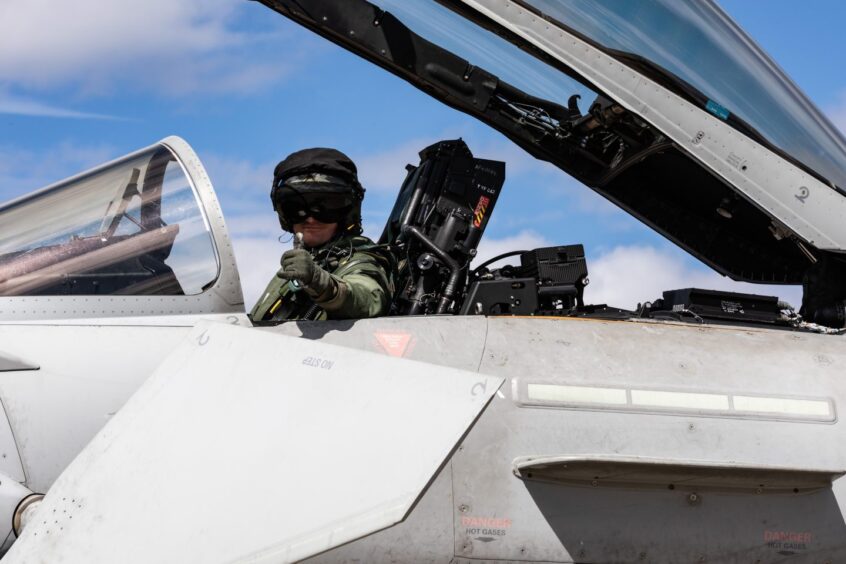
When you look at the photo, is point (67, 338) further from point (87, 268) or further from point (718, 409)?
point (718, 409)

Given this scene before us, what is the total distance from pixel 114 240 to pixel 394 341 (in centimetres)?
135

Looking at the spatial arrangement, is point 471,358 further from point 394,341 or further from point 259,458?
point 259,458

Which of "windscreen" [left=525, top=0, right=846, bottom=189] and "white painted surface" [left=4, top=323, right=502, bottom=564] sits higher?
"windscreen" [left=525, top=0, right=846, bottom=189]

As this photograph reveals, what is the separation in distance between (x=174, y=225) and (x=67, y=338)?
719mm

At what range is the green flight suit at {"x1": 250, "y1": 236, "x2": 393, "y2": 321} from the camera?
4.06 meters

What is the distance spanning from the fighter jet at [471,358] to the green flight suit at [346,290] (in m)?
0.15

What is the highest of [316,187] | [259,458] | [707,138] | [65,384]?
[707,138]

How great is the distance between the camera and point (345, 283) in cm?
401

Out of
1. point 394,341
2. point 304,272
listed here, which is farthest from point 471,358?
point 304,272

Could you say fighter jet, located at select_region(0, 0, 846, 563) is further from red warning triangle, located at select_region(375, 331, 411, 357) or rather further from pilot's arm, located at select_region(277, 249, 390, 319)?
pilot's arm, located at select_region(277, 249, 390, 319)

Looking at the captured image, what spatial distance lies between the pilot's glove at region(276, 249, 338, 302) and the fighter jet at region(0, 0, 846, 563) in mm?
251

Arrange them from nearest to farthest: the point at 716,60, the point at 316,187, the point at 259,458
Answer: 1. the point at 259,458
2. the point at 316,187
3. the point at 716,60

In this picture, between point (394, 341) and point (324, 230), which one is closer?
point (394, 341)

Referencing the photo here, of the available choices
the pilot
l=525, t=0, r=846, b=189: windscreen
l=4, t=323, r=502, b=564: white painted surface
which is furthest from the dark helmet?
l=525, t=0, r=846, b=189: windscreen
